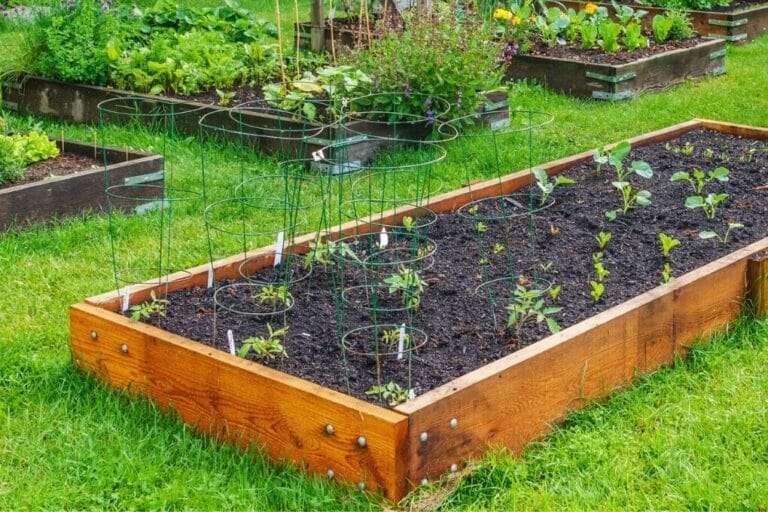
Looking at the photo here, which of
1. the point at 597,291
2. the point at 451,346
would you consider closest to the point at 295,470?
the point at 451,346

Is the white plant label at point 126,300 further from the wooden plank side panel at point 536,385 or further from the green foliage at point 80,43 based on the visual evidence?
the green foliage at point 80,43

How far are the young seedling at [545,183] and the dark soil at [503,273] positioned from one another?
2.2 inches

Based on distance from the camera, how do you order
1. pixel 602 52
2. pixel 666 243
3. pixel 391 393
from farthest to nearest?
pixel 602 52, pixel 666 243, pixel 391 393

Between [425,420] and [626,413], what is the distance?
2.89 ft

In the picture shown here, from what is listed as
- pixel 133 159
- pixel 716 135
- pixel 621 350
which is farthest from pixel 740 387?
pixel 133 159

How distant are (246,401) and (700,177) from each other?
275 cm

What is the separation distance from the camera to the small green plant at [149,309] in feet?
13.4

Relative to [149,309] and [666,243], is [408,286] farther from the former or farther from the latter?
[666,243]

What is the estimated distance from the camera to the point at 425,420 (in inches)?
130

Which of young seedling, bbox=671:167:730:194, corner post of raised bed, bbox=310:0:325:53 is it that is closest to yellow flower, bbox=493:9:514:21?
corner post of raised bed, bbox=310:0:325:53

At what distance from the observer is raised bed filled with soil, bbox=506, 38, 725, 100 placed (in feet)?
27.5

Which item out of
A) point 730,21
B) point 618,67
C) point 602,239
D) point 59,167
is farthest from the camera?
point 730,21

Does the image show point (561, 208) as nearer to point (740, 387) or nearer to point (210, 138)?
point (740, 387)

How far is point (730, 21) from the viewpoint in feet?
33.9
